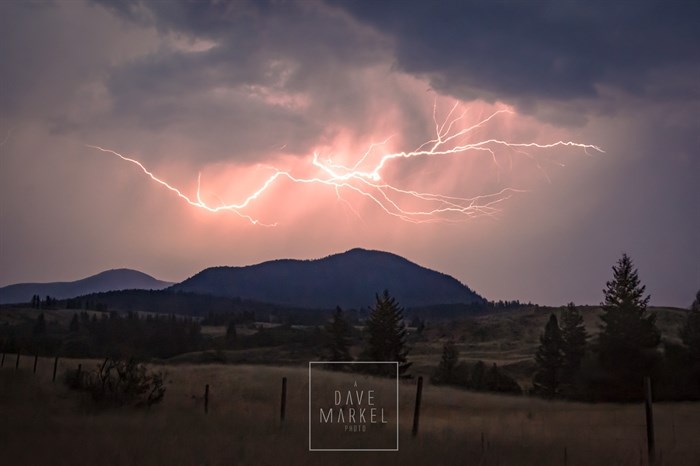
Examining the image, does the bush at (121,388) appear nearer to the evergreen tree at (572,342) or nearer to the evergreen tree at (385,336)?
the evergreen tree at (385,336)

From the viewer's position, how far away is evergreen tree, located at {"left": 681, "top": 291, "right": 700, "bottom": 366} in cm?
3997

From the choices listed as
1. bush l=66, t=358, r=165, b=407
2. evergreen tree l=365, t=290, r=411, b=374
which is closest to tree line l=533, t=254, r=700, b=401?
evergreen tree l=365, t=290, r=411, b=374

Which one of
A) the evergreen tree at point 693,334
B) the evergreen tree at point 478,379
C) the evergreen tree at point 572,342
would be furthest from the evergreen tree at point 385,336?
the evergreen tree at point 693,334

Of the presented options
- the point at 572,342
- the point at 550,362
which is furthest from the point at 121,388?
the point at 572,342

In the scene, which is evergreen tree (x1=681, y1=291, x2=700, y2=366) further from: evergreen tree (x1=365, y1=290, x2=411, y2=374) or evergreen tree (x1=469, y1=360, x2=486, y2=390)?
evergreen tree (x1=365, y1=290, x2=411, y2=374)

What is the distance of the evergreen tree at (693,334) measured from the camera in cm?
3997

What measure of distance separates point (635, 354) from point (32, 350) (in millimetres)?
40258

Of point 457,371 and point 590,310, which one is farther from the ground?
point 590,310

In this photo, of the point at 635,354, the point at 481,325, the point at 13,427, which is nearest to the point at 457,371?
the point at 635,354

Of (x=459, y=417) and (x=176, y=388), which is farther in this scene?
(x=176, y=388)

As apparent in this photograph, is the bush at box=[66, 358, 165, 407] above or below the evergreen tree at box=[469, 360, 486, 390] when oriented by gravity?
above

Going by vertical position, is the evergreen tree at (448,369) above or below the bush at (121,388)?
below

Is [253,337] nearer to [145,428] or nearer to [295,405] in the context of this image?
[295,405]

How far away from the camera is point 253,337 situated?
106000 millimetres
